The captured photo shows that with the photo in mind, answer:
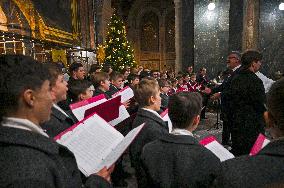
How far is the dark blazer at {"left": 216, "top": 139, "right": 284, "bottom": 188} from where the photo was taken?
116 centimetres

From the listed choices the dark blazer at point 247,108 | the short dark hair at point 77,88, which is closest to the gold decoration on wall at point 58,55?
the short dark hair at point 77,88

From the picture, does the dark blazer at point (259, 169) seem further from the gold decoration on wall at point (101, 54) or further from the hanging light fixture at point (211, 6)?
the gold decoration on wall at point (101, 54)

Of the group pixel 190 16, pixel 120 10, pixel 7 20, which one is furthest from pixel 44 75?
pixel 120 10

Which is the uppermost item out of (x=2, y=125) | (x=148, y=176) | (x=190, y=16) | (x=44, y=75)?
(x=190, y=16)

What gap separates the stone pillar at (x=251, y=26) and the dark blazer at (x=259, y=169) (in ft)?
36.9

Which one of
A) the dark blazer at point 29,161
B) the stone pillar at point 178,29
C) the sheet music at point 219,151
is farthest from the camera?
the stone pillar at point 178,29

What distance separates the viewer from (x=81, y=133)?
177cm

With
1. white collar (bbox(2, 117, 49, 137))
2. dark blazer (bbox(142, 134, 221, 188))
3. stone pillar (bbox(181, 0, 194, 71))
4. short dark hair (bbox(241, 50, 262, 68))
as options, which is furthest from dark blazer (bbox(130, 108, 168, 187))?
stone pillar (bbox(181, 0, 194, 71))

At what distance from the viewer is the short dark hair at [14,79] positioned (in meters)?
1.28

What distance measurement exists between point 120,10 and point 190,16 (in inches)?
382

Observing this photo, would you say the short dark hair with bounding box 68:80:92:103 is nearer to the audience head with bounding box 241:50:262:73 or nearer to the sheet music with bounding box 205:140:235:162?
the sheet music with bounding box 205:140:235:162

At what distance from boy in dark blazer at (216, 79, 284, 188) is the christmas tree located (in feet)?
44.0

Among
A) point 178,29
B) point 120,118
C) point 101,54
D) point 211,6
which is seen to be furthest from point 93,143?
point 101,54

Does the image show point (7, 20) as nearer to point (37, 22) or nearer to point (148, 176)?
point (37, 22)
